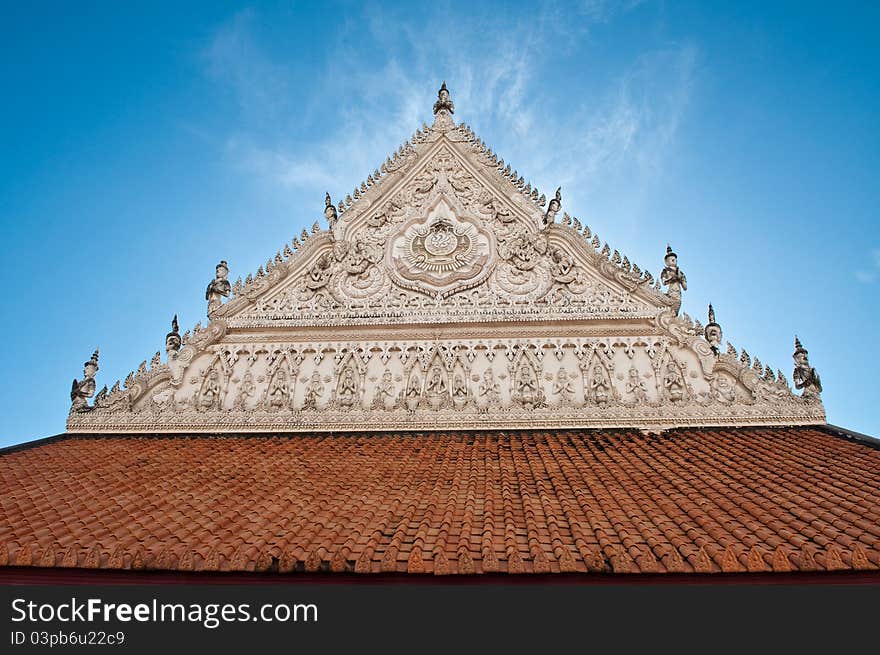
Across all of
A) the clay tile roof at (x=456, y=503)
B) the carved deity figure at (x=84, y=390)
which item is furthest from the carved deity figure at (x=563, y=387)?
the carved deity figure at (x=84, y=390)

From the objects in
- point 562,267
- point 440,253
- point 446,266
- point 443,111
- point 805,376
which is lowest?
point 805,376

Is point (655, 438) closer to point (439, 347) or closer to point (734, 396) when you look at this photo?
point (734, 396)

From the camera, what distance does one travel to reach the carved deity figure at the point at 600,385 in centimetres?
827

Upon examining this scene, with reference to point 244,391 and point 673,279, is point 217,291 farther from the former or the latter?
point 673,279

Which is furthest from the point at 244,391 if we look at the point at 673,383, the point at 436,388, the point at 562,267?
the point at 673,383

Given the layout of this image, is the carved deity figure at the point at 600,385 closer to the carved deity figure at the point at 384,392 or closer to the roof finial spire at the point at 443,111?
the carved deity figure at the point at 384,392

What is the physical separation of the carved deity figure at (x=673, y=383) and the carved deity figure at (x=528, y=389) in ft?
5.99

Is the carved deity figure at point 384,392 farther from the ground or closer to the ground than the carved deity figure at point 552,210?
closer to the ground

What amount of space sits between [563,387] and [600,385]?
547 millimetres

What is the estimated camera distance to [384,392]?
858 cm

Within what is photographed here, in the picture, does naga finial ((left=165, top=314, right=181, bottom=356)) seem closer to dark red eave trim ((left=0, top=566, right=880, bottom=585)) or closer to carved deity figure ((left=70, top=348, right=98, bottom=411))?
carved deity figure ((left=70, top=348, right=98, bottom=411))

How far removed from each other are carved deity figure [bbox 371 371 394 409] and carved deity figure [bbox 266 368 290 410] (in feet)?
4.61

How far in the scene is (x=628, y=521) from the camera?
4781 millimetres

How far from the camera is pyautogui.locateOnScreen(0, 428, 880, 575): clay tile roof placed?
418 cm
